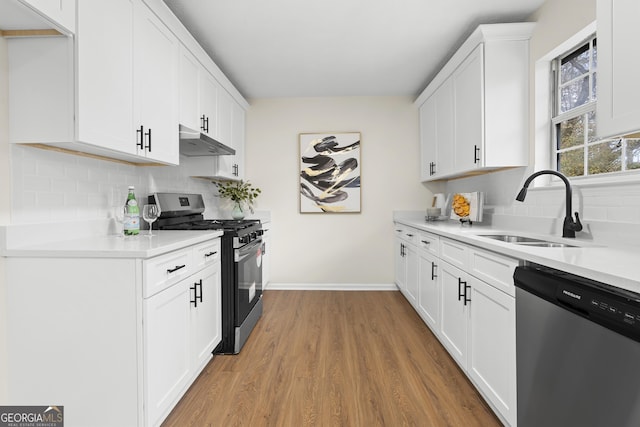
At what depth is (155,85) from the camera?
210 cm

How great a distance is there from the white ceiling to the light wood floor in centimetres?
253

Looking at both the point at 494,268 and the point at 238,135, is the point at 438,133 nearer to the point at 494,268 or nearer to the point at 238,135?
the point at 494,268

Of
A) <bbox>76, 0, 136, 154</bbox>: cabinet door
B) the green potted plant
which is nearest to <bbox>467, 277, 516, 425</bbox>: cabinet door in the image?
<bbox>76, 0, 136, 154</bbox>: cabinet door

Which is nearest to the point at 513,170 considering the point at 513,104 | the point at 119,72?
the point at 513,104

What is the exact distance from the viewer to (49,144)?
1601 mm

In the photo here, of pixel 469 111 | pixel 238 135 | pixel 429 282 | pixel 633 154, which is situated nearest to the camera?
pixel 633 154

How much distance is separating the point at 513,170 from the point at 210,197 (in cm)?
315

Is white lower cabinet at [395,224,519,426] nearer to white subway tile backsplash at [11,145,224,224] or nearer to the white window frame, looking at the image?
the white window frame

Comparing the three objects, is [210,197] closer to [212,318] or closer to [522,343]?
[212,318]

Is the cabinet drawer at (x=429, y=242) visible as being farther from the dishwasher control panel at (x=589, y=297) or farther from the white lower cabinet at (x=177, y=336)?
A: the white lower cabinet at (x=177, y=336)

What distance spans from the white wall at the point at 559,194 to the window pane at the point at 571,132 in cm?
9

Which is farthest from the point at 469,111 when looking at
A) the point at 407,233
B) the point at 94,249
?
the point at 94,249

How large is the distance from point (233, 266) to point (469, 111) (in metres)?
2.27

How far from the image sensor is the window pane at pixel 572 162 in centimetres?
216
